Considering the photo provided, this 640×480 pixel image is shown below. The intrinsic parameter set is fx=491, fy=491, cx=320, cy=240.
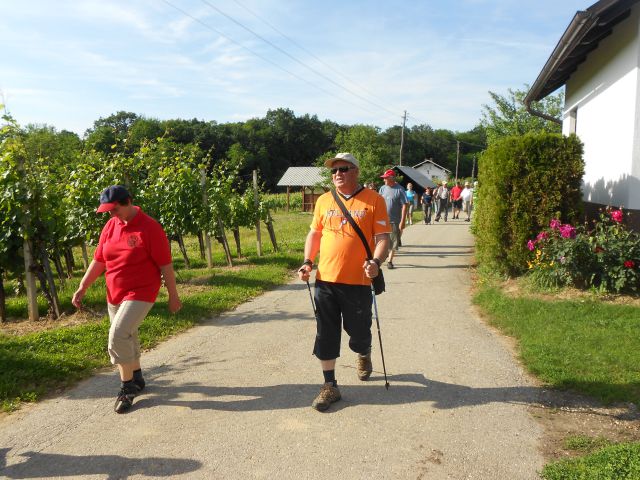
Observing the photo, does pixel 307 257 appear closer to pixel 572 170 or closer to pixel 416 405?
pixel 416 405

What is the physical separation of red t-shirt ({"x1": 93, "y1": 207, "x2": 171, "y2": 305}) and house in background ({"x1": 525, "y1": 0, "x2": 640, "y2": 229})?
636cm

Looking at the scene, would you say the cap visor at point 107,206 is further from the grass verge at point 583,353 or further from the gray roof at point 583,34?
the gray roof at point 583,34

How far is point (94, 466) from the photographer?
3199 mm

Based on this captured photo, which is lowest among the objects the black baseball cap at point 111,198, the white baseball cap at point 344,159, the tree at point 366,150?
the black baseball cap at point 111,198

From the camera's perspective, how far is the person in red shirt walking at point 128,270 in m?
3.94

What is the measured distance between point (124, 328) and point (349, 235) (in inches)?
77.0

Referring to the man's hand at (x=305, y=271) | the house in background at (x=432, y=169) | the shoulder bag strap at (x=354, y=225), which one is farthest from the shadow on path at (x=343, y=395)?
the house in background at (x=432, y=169)

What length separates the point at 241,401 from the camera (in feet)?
13.6

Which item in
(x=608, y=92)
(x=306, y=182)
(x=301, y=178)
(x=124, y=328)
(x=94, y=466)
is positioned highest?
(x=301, y=178)

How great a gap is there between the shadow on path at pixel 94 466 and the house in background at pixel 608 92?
6.81m

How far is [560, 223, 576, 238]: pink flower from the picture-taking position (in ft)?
23.0

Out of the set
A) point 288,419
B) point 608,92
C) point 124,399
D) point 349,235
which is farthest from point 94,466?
point 608,92

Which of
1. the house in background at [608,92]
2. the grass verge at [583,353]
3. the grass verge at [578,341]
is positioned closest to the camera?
the grass verge at [583,353]

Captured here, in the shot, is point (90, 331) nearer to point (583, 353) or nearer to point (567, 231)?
point (583, 353)
